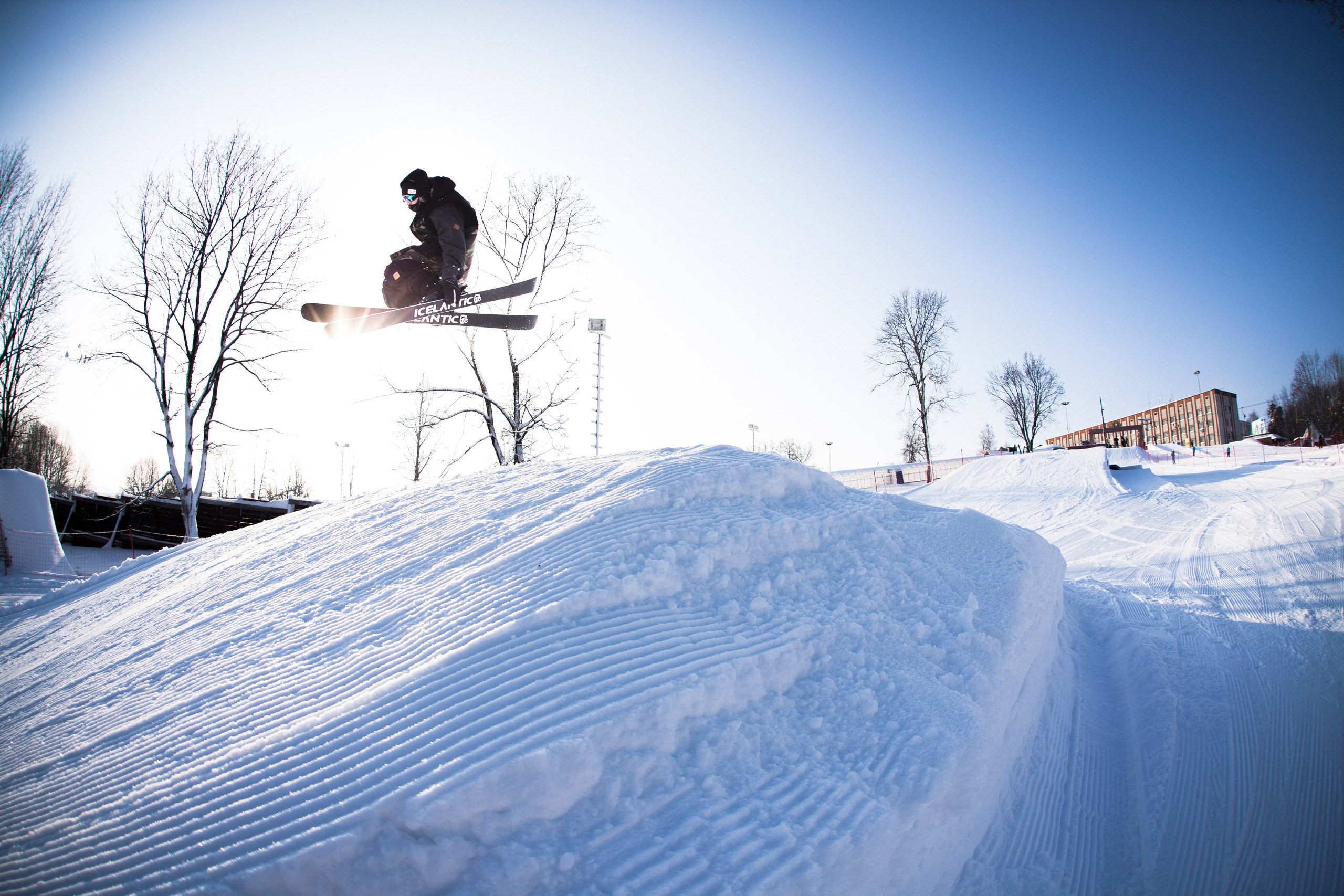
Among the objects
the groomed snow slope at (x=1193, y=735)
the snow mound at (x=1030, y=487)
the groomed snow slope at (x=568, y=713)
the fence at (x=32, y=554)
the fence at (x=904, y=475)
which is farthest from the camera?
the fence at (x=904, y=475)

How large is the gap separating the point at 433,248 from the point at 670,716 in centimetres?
734

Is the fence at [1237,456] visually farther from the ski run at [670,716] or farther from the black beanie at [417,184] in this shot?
the black beanie at [417,184]

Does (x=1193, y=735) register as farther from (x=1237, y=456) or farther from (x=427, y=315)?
(x=1237, y=456)

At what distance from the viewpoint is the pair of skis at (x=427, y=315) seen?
774cm

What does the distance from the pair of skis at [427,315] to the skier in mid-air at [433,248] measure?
0.49 feet

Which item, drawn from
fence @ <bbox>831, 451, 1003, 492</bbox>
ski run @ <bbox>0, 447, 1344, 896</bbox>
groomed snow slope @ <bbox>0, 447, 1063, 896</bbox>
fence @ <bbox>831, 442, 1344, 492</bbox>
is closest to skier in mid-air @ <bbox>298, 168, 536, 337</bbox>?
ski run @ <bbox>0, 447, 1344, 896</bbox>

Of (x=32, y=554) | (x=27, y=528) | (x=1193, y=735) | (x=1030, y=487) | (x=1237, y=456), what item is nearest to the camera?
(x=1193, y=735)

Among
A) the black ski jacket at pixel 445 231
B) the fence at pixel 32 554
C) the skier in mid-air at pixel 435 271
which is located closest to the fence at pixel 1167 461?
the skier in mid-air at pixel 435 271

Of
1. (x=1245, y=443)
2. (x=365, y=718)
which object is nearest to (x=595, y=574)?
(x=365, y=718)

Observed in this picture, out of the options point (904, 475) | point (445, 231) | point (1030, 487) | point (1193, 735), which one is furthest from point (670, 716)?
point (904, 475)

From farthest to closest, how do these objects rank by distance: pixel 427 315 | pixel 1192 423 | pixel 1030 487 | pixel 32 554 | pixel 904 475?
pixel 1192 423 → pixel 904 475 → pixel 1030 487 → pixel 32 554 → pixel 427 315

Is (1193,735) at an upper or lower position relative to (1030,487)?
lower

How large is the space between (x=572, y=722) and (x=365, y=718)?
90 cm

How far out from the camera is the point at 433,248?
24.3ft
